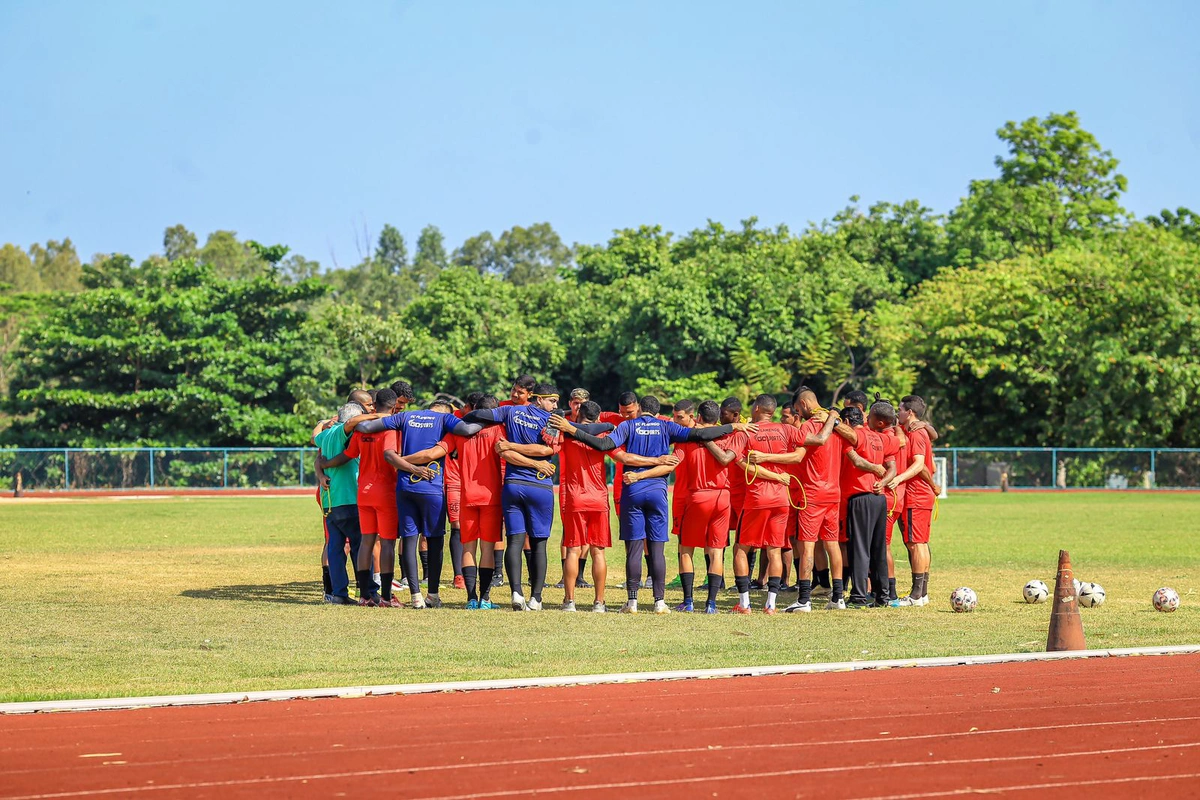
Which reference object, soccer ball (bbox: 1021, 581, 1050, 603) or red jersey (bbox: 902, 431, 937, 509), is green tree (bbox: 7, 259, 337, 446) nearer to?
red jersey (bbox: 902, 431, 937, 509)

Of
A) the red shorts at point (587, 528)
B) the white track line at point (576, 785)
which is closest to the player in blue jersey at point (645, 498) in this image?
the red shorts at point (587, 528)

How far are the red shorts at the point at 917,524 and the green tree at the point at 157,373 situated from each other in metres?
36.4

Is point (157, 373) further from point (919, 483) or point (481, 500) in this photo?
point (919, 483)

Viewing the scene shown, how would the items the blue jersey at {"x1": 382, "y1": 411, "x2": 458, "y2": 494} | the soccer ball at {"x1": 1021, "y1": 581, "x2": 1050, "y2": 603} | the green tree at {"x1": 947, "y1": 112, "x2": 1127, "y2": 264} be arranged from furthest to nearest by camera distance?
the green tree at {"x1": 947, "y1": 112, "x2": 1127, "y2": 264}, the soccer ball at {"x1": 1021, "y1": 581, "x2": 1050, "y2": 603}, the blue jersey at {"x1": 382, "y1": 411, "x2": 458, "y2": 494}

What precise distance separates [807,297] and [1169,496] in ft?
54.8

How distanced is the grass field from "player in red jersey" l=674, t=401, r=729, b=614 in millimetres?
408

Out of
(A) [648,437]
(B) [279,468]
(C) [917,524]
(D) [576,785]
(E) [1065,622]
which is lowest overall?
(D) [576,785]

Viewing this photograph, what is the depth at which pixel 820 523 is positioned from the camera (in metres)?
13.0

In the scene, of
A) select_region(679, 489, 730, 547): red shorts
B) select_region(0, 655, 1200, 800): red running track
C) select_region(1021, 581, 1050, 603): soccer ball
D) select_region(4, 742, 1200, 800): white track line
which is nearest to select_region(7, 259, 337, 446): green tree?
select_region(679, 489, 730, 547): red shorts

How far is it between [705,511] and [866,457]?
1760 mm

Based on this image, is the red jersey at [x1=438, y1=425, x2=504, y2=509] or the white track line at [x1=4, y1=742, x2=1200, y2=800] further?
the red jersey at [x1=438, y1=425, x2=504, y2=509]

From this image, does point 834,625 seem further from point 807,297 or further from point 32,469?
point 807,297

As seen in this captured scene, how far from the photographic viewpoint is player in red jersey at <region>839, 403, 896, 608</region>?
519 inches

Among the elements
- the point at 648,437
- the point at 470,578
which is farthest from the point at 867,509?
the point at 470,578
